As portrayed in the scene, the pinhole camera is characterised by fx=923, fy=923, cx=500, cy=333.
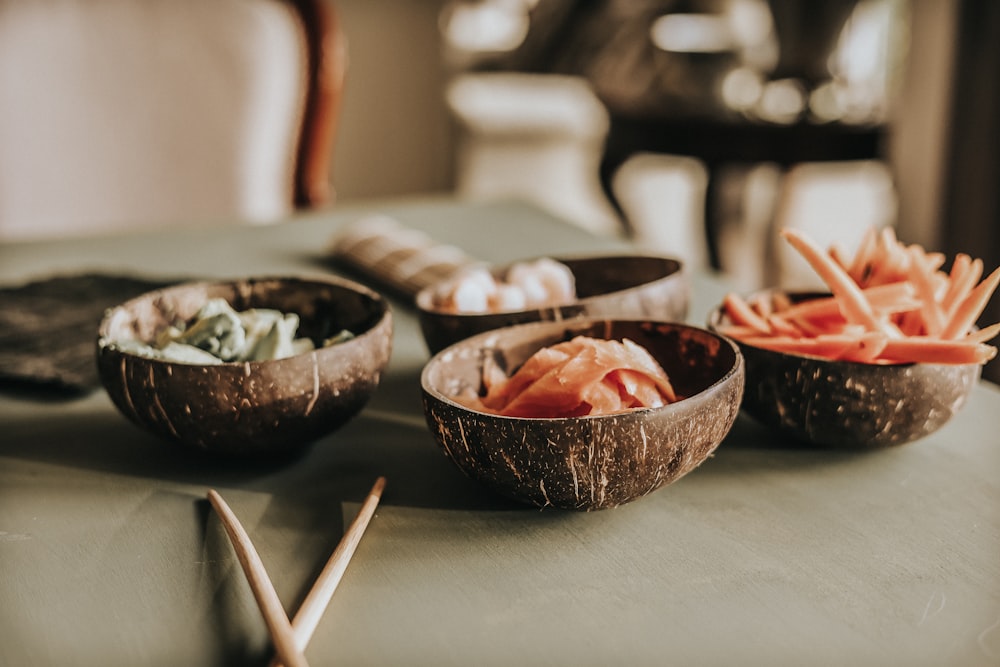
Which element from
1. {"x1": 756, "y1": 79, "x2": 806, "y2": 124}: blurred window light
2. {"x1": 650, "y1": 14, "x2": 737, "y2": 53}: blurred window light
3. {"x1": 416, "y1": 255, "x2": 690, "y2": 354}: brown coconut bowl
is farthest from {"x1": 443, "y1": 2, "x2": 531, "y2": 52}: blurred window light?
{"x1": 416, "y1": 255, "x2": 690, "y2": 354}: brown coconut bowl

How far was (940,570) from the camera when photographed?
1.69 ft

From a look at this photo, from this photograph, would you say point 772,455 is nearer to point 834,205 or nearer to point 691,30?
point 834,205

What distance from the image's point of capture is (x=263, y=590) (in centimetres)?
49

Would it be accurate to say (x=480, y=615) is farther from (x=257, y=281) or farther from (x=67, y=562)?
(x=257, y=281)

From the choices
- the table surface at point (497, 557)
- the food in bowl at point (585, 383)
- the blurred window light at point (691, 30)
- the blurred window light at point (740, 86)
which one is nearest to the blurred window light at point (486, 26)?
the blurred window light at point (691, 30)

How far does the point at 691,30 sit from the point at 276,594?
12.4 ft

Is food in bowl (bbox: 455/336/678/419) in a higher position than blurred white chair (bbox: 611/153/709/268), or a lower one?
higher

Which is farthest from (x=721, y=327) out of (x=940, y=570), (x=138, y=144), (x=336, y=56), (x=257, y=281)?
(x=138, y=144)

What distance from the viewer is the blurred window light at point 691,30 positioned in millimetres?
3760

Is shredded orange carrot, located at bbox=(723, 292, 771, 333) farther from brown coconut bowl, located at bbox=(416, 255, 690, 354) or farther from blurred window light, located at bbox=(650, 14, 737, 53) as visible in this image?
blurred window light, located at bbox=(650, 14, 737, 53)

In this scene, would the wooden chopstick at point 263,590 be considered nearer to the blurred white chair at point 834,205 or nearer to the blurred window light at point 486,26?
the blurred white chair at point 834,205

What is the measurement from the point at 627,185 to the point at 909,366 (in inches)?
145

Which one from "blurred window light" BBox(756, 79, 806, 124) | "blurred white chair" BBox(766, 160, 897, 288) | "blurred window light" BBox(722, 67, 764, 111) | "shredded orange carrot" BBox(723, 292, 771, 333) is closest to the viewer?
"shredded orange carrot" BBox(723, 292, 771, 333)

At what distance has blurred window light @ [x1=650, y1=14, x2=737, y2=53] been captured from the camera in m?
3.76
